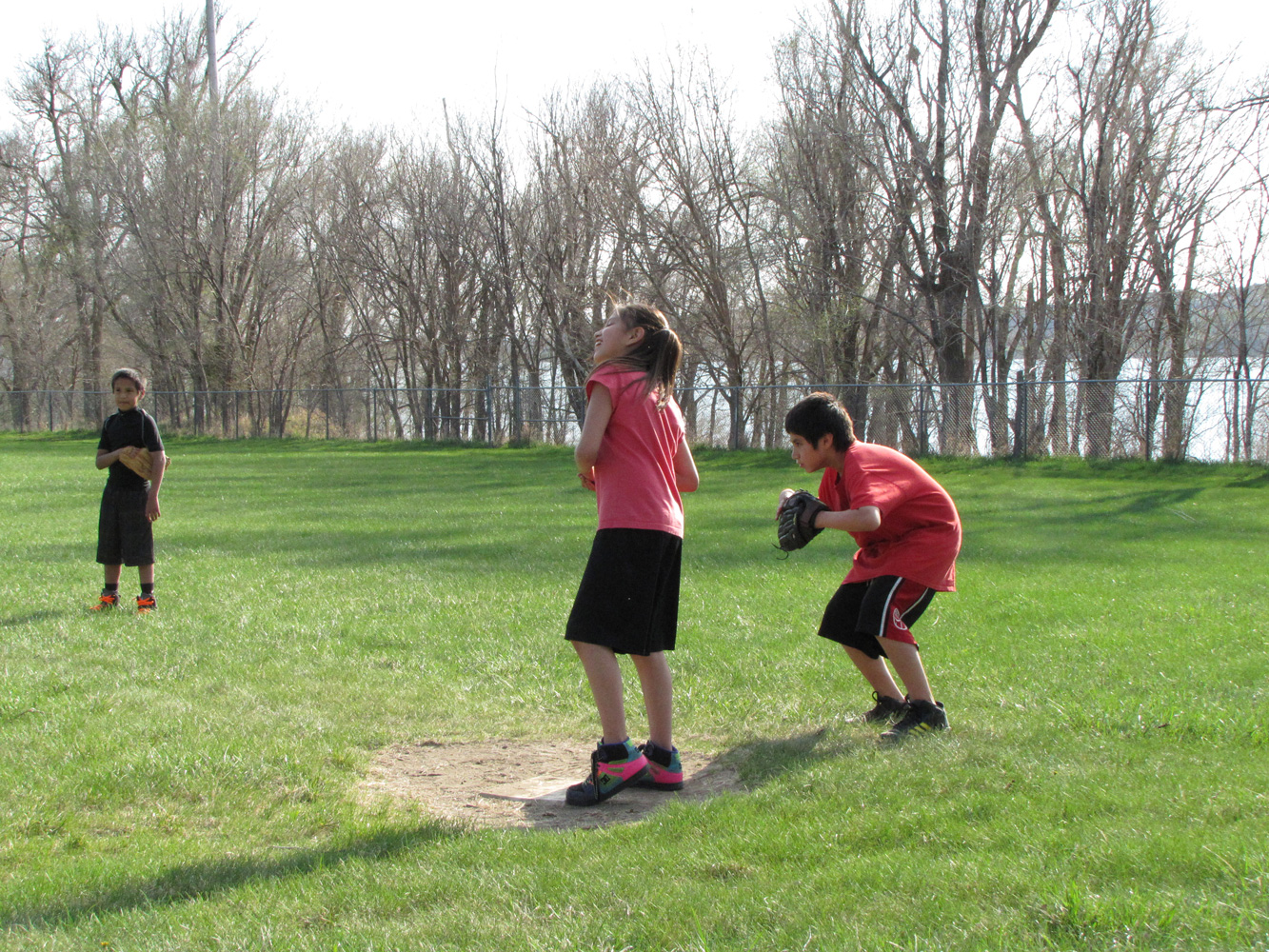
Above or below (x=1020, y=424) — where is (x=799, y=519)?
below

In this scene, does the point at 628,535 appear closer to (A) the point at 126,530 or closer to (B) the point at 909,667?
(B) the point at 909,667

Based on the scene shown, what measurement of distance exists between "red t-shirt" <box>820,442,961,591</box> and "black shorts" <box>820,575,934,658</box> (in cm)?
6

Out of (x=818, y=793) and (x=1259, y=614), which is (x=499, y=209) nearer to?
(x=1259, y=614)

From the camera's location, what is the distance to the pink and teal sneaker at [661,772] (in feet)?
13.5

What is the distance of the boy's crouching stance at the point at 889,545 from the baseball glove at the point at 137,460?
5244 mm

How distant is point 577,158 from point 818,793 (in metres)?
28.8

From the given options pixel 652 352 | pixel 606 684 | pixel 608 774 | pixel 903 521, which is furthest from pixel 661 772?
pixel 652 352

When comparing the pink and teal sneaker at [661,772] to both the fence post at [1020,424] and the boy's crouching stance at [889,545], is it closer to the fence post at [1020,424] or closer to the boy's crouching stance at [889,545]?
the boy's crouching stance at [889,545]

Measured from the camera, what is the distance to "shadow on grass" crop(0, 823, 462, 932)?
303 centimetres

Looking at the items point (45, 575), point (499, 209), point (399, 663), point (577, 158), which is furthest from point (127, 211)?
point (399, 663)

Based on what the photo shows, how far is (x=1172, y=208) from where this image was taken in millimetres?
22156

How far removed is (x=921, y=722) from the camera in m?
4.57

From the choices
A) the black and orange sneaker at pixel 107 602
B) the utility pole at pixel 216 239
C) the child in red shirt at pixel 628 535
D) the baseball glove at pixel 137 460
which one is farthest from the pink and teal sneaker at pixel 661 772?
the utility pole at pixel 216 239

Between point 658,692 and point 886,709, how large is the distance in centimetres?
132
